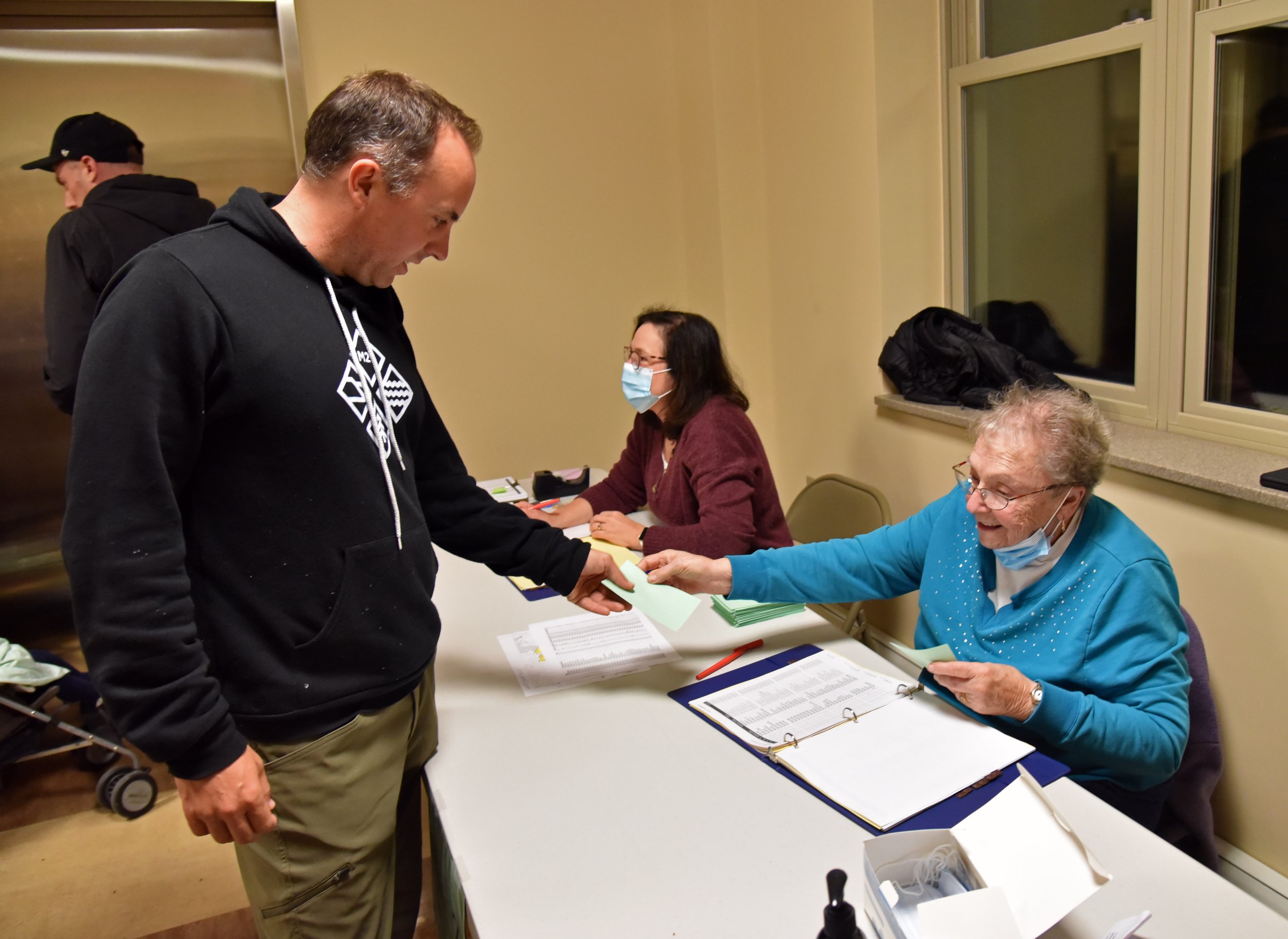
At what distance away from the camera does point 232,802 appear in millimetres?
1034

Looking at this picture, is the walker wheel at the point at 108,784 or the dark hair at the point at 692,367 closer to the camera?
the dark hair at the point at 692,367

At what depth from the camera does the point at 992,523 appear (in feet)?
4.77

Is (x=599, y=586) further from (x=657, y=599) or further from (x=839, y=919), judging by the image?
(x=839, y=919)

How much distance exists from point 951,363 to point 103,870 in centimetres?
268

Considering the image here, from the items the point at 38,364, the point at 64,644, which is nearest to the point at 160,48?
the point at 38,364

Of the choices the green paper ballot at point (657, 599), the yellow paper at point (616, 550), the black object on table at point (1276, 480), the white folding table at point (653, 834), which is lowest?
the white folding table at point (653, 834)

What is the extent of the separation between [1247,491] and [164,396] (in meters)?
1.78

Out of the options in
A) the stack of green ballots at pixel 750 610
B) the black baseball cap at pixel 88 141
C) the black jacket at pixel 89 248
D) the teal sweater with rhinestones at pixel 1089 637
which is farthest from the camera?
the black baseball cap at pixel 88 141

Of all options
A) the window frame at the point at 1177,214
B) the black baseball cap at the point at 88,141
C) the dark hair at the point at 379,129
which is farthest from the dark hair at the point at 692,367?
the black baseball cap at the point at 88,141

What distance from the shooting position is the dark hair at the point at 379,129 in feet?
3.75

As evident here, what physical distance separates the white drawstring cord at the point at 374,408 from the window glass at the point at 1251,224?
1884 mm

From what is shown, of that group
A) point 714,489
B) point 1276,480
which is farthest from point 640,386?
point 1276,480

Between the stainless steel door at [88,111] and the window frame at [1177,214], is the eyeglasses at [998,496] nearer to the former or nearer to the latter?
the window frame at [1177,214]

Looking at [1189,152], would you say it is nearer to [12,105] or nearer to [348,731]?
[348,731]
